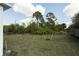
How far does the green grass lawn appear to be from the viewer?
205 centimetres

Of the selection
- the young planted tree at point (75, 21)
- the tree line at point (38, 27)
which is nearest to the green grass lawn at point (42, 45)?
the tree line at point (38, 27)

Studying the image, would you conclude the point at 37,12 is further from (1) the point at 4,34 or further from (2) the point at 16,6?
(1) the point at 4,34

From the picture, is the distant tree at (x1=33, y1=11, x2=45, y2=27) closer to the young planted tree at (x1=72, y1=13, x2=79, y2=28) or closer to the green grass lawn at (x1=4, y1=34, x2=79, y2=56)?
the green grass lawn at (x1=4, y1=34, x2=79, y2=56)

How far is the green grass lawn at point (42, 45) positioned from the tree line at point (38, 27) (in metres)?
0.06

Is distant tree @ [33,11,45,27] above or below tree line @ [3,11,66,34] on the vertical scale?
above

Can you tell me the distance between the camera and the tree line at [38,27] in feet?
6.73

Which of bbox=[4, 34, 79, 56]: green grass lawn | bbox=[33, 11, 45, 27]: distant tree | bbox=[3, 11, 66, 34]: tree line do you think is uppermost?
bbox=[33, 11, 45, 27]: distant tree

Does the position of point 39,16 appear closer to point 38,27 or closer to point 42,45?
point 38,27

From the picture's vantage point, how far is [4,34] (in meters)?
2.07

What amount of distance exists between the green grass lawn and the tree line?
0.20 feet

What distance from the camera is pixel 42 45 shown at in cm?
205

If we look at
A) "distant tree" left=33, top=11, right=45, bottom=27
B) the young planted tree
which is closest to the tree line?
"distant tree" left=33, top=11, right=45, bottom=27

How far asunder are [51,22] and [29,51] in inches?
17.8

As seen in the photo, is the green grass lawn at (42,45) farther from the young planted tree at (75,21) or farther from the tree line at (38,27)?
the young planted tree at (75,21)
